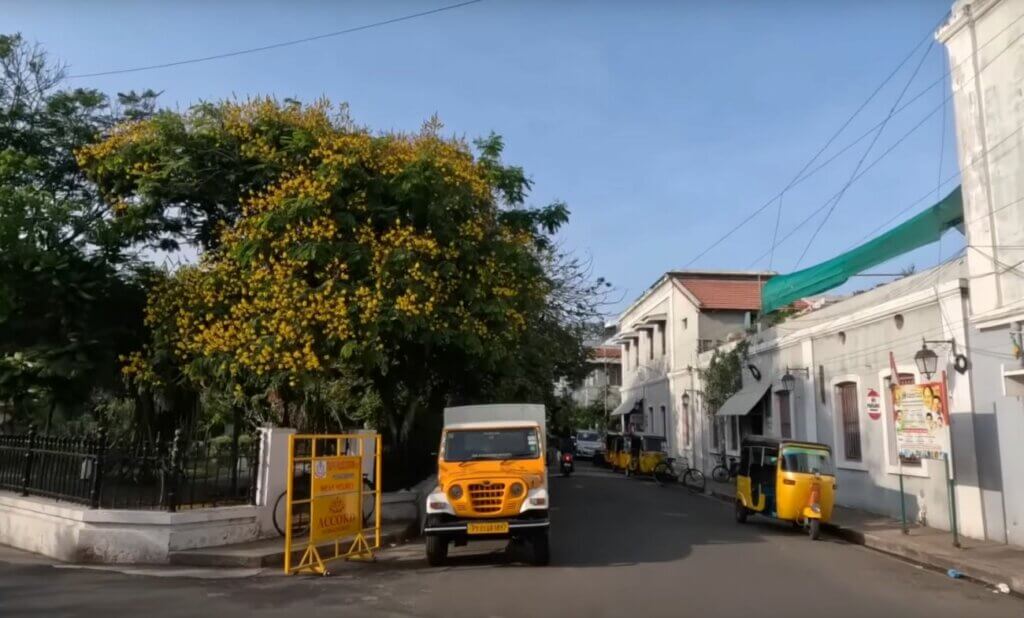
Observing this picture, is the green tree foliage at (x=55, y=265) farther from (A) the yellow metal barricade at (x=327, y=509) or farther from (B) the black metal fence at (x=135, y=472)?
(A) the yellow metal barricade at (x=327, y=509)

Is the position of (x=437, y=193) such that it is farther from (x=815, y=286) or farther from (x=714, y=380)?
(x=714, y=380)

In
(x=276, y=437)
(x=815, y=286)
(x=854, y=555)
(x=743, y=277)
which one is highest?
(x=743, y=277)

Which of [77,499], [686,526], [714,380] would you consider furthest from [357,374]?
[714,380]

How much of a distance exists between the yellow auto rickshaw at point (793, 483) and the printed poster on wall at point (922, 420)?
1.66 meters

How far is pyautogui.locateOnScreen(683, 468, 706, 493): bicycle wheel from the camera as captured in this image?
91.2ft

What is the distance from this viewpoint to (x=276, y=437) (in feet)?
41.9

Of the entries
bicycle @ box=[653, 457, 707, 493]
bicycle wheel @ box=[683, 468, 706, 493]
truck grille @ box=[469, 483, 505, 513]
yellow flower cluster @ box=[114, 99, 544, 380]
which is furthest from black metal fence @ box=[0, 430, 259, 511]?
bicycle wheel @ box=[683, 468, 706, 493]

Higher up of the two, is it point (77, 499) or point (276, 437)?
point (276, 437)

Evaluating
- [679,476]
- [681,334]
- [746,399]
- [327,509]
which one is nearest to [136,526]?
[327,509]

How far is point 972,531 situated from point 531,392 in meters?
11.9

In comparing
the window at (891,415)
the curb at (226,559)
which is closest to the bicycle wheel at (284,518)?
the curb at (226,559)

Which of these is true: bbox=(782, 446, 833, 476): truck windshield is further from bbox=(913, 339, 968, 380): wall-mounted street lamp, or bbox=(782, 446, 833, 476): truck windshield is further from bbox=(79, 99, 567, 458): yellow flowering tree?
bbox=(79, 99, 567, 458): yellow flowering tree

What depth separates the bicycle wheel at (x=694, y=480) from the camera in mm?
27812

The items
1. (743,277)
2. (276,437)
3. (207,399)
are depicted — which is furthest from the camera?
(743,277)
